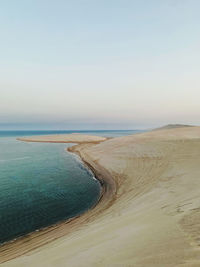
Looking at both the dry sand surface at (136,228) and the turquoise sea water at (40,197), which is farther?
the turquoise sea water at (40,197)

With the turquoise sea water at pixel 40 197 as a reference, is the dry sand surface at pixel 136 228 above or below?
above

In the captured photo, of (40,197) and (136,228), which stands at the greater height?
(136,228)

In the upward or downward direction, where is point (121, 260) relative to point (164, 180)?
upward

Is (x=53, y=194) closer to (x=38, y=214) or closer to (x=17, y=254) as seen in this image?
(x=38, y=214)

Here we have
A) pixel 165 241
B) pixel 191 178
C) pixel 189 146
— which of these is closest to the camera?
pixel 165 241

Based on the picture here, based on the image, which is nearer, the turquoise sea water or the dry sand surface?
the dry sand surface

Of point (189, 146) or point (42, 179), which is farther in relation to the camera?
point (189, 146)

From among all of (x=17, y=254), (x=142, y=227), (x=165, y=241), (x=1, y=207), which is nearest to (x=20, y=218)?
(x=1, y=207)

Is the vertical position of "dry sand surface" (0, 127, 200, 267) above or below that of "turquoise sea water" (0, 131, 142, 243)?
above
